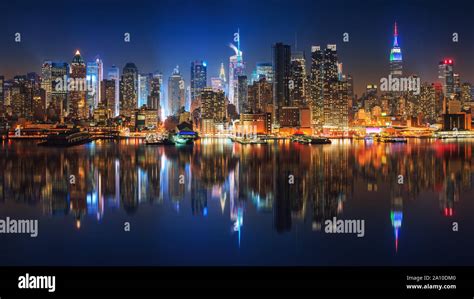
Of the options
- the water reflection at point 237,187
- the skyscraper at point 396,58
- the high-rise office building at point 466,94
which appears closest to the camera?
the water reflection at point 237,187

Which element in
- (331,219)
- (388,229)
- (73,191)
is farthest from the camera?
(73,191)

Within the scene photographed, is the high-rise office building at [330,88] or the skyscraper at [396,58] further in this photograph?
the high-rise office building at [330,88]

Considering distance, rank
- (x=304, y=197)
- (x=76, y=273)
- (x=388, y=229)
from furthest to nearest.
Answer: (x=304, y=197), (x=388, y=229), (x=76, y=273)

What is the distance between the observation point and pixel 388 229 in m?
6.17

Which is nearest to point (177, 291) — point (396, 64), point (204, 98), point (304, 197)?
point (304, 197)

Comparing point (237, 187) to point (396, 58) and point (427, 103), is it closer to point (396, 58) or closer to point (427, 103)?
point (396, 58)

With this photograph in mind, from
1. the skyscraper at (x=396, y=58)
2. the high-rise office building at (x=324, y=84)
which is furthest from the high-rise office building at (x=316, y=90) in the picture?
the skyscraper at (x=396, y=58)

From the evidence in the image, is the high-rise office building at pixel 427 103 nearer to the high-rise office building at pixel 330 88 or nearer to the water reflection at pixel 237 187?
the high-rise office building at pixel 330 88

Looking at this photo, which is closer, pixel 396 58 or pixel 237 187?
pixel 237 187

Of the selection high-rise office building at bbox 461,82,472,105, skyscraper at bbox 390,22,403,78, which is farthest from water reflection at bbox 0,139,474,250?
high-rise office building at bbox 461,82,472,105

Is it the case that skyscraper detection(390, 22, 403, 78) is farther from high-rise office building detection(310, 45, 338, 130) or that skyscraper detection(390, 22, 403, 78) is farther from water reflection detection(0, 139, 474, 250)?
high-rise office building detection(310, 45, 338, 130)

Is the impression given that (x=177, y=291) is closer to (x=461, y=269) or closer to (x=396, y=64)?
(x=461, y=269)

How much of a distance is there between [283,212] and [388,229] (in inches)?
57.1

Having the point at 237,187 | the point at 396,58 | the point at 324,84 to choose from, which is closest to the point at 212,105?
the point at 324,84
